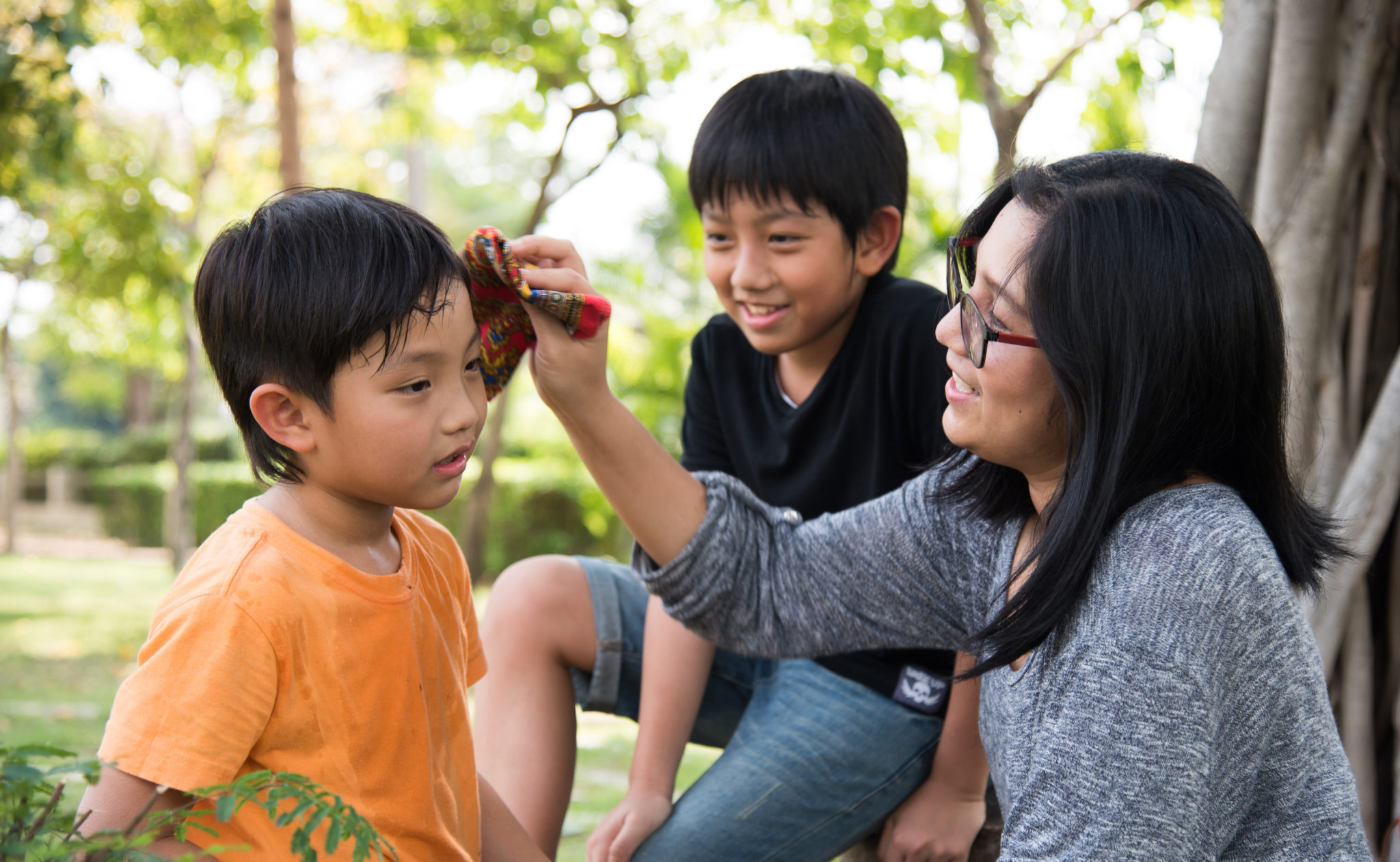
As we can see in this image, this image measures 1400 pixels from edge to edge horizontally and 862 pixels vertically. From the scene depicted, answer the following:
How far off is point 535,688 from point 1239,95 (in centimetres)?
207

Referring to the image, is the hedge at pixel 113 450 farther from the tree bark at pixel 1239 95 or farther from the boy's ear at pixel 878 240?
the tree bark at pixel 1239 95

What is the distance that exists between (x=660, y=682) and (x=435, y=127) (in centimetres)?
793

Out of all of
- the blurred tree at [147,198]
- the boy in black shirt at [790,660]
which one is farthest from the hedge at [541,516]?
the boy in black shirt at [790,660]

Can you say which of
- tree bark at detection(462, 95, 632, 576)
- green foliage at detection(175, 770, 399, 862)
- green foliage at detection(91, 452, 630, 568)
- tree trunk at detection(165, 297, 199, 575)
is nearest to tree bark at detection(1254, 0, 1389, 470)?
green foliage at detection(175, 770, 399, 862)

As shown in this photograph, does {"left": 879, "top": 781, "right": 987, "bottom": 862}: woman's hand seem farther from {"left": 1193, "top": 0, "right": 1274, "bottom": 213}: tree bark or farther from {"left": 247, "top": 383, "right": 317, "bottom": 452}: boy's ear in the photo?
{"left": 1193, "top": 0, "right": 1274, "bottom": 213}: tree bark

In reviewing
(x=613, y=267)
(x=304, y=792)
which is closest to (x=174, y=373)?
(x=613, y=267)

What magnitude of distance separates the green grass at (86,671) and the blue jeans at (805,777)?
1093 millimetres

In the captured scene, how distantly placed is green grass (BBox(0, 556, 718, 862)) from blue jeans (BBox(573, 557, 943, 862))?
1.09m

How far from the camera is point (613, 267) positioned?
10.8m

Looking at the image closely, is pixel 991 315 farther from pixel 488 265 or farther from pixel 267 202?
pixel 267 202

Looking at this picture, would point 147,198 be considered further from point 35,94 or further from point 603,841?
point 603,841

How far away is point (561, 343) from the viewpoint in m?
1.71

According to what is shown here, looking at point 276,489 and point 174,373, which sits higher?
point 276,489

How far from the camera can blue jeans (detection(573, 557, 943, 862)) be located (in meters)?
2.05
